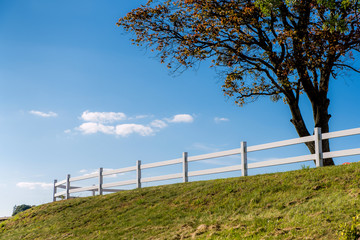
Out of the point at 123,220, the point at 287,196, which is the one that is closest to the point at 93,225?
the point at 123,220

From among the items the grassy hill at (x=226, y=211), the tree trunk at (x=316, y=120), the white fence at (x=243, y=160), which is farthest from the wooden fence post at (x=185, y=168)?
the tree trunk at (x=316, y=120)

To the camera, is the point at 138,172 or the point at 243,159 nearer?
the point at 243,159

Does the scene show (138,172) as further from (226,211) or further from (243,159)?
(226,211)

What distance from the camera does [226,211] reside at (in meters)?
11.9

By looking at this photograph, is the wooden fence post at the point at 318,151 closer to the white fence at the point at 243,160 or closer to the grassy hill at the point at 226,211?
the white fence at the point at 243,160

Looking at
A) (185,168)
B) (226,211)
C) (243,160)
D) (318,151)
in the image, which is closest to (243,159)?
(243,160)

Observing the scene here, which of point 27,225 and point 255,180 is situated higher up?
point 255,180

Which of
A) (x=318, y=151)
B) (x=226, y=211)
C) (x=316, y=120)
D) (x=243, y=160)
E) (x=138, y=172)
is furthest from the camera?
(x=138, y=172)

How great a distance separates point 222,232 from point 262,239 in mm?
1506

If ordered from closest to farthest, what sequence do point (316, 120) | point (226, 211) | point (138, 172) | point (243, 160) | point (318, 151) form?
point (226, 211), point (318, 151), point (243, 160), point (316, 120), point (138, 172)

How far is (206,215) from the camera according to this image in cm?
Result: 1208

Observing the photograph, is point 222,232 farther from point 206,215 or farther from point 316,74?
point 316,74

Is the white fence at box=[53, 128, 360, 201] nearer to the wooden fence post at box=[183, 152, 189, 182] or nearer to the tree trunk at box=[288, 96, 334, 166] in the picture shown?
the wooden fence post at box=[183, 152, 189, 182]

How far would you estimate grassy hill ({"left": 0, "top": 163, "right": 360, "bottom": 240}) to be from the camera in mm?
9398
